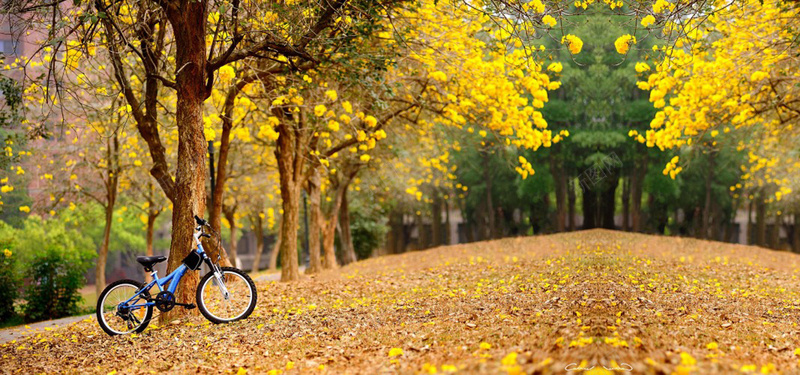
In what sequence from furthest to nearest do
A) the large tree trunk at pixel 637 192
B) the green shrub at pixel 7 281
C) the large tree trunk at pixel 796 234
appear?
the large tree trunk at pixel 796 234 < the large tree trunk at pixel 637 192 < the green shrub at pixel 7 281

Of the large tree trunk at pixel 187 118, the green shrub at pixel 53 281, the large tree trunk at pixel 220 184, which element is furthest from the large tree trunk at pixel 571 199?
the green shrub at pixel 53 281

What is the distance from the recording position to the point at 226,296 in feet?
27.6

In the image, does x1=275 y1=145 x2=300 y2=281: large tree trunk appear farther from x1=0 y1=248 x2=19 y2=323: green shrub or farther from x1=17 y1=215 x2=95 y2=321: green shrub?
x1=0 y1=248 x2=19 y2=323: green shrub

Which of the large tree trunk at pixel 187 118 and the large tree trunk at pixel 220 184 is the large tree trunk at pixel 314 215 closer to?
the large tree trunk at pixel 220 184

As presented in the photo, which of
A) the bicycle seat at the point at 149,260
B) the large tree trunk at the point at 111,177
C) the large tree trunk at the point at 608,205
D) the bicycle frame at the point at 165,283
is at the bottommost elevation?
the bicycle frame at the point at 165,283

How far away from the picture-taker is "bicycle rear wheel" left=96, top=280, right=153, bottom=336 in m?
8.42

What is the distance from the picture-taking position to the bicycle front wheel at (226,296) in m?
8.33

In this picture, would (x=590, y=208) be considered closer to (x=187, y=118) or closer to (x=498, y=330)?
(x=498, y=330)

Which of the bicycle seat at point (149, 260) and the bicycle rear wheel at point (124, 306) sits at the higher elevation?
the bicycle seat at point (149, 260)

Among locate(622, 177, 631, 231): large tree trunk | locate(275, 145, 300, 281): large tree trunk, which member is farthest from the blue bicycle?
locate(622, 177, 631, 231): large tree trunk

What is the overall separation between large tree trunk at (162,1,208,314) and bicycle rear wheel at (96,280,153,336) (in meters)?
0.40

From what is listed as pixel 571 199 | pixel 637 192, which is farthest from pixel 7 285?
pixel 637 192

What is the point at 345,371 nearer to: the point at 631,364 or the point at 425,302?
the point at 631,364

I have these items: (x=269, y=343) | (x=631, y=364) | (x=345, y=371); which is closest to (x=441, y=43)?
(x=269, y=343)
